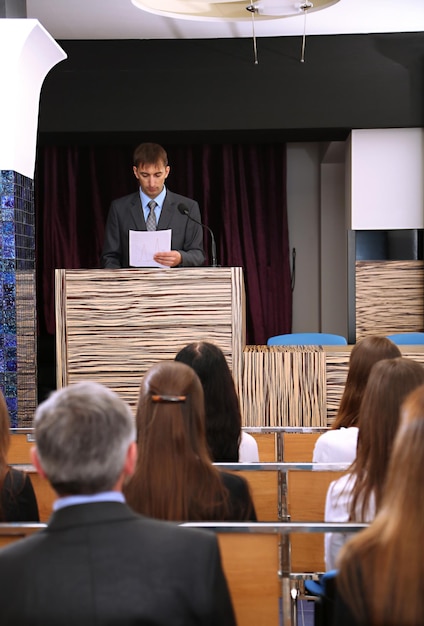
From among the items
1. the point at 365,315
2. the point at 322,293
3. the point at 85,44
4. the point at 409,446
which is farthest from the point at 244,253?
the point at 409,446

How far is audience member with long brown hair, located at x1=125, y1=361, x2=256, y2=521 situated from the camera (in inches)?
77.8

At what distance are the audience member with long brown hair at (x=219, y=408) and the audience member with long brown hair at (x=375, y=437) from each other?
565 millimetres

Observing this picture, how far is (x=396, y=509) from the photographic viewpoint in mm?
1252

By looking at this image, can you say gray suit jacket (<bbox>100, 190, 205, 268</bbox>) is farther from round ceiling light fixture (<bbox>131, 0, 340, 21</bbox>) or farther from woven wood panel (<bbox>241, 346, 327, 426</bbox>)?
round ceiling light fixture (<bbox>131, 0, 340, 21</bbox>)

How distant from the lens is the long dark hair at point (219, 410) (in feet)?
8.54

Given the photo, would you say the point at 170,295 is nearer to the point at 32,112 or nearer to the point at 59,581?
the point at 32,112

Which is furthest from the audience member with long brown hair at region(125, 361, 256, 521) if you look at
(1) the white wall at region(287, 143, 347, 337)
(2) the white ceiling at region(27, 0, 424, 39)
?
(1) the white wall at region(287, 143, 347, 337)

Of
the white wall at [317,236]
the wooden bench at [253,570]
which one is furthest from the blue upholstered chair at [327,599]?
the white wall at [317,236]

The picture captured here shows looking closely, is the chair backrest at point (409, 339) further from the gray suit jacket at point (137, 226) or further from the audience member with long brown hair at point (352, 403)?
the audience member with long brown hair at point (352, 403)

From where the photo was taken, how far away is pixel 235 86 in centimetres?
654

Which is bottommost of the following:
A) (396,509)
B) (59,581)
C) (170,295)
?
(59,581)

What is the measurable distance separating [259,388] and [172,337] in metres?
0.51

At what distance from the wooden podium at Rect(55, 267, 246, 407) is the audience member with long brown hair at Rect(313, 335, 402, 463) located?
1.49 meters

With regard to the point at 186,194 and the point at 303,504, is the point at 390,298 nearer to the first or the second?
the point at 186,194
